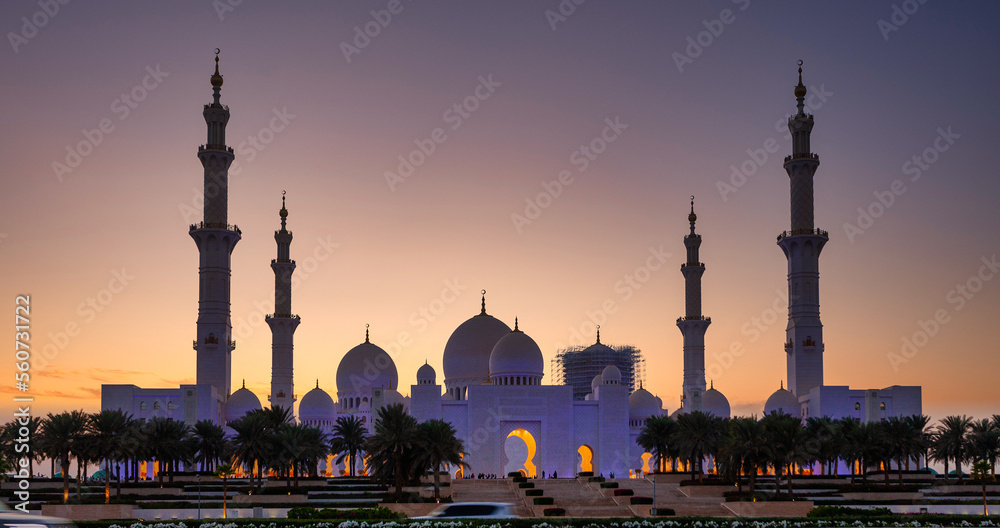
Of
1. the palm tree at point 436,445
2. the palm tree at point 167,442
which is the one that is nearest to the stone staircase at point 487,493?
the palm tree at point 436,445

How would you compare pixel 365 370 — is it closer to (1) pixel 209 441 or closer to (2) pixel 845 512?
(1) pixel 209 441

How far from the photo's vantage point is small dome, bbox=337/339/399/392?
87250 millimetres

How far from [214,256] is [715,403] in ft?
131

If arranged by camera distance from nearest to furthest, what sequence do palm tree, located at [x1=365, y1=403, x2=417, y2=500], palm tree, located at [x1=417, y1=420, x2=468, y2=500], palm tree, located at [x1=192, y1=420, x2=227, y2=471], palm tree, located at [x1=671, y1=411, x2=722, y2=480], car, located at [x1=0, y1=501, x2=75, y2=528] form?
car, located at [x1=0, y1=501, x2=75, y2=528]
palm tree, located at [x1=365, y1=403, x2=417, y2=500]
palm tree, located at [x1=417, y1=420, x2=468, y2=500]
palm tree, located at [x1=671, y1=411, x2=722, y2=480]
palm tree, located at [x1=192, y1=420, x2=227, y2=471]

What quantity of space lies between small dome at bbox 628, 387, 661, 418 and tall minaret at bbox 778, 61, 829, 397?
Result: 44.5ft

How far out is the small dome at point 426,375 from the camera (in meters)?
89.8

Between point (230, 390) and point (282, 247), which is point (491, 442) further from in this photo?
point (282, 247)

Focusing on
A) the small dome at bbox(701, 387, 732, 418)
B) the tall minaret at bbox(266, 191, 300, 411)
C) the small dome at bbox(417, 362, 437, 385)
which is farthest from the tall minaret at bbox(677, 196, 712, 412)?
the tall minaret at bbox(266, 191, 300, 411)

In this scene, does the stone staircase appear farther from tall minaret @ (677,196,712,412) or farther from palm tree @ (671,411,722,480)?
tall minaret @ (677,196,712,412)

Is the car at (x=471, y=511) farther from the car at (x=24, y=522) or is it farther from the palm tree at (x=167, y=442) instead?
the palm tree at (x=167, y=442)

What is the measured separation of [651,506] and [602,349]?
76377 mm

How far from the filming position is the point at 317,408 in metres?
86.8

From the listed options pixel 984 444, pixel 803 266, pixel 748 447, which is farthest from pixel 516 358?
pixel 984 444

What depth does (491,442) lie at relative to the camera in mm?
74062
